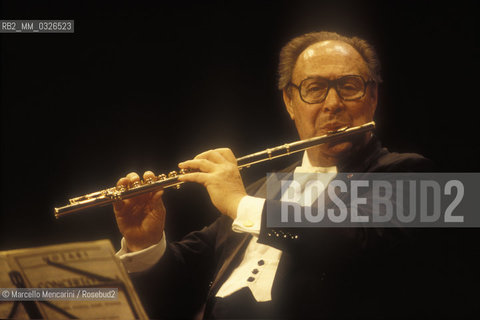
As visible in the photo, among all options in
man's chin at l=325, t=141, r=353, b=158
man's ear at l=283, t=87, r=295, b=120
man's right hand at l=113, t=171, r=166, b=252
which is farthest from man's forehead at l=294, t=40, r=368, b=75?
man's right hand at l=113, t=171, r=166, b=252

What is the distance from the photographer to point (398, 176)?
6.11ft

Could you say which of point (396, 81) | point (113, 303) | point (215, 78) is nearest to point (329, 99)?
point (396, 81)

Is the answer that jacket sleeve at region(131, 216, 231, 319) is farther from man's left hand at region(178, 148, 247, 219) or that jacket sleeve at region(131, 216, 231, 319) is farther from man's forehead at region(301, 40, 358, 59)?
man's forehead at region(301, 40, 358, 59)

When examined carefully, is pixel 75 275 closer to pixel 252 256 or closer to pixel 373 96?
pixel 252 256

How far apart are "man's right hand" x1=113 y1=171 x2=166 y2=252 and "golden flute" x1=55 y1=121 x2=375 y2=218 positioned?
2.4 inches

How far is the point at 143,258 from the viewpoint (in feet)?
7.14

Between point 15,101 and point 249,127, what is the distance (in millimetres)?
1284

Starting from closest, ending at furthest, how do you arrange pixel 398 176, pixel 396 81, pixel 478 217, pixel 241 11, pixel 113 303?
pixel 113 303 < pixel 398 176 < pixel 478 217 < pixel 396 81 < pixel 241 11

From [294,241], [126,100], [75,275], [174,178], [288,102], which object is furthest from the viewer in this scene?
[126,100]

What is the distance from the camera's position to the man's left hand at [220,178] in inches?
72.2

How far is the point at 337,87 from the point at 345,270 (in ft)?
2.68

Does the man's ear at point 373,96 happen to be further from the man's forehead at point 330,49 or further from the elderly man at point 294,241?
the man's forehead at point 330,49

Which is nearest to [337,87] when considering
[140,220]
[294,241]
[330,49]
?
[330,49]

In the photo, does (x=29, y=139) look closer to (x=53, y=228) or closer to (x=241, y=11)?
(x=53, y=228)
